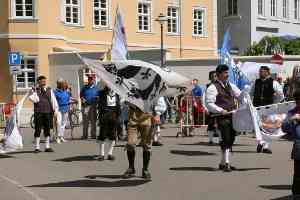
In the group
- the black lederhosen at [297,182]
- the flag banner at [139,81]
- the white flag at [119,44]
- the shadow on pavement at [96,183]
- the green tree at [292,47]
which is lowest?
the shadow on pavement at [96,183]

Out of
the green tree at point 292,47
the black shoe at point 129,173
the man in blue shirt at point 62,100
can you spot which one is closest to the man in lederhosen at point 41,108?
the man in blue shirt at point 62,100

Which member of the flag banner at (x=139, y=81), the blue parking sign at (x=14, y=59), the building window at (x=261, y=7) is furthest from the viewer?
the building window at (x=261, y=7)

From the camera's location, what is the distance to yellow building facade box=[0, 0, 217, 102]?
129 feet

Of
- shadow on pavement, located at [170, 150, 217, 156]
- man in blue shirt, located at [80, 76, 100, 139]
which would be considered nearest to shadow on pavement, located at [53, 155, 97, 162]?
shadow on pavement, located at [170, 150, 217, 156]

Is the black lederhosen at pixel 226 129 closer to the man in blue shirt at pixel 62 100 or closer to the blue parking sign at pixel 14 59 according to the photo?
the man in blue shirt at pixel 62 100

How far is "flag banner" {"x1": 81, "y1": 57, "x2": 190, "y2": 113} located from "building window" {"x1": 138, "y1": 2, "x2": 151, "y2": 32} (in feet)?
118

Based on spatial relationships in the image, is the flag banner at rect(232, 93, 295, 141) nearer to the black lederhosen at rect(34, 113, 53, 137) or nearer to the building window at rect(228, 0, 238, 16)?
the black lederhosen at rect(34, 113, 53, 137)

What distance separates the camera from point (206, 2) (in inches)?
2088

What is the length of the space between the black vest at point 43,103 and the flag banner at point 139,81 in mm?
5210

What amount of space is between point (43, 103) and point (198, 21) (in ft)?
119

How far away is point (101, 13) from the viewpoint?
4541cm

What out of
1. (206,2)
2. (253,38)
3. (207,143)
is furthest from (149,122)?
(253,38)

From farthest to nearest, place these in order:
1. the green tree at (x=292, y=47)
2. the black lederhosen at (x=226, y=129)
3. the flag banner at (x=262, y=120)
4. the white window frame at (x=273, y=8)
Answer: the white window frame at (x=273, y=8) → the green tree at (x=292, y=47) → the flag banner at (x=262, y=120) → the black lederhosen at (x=226, y=129)

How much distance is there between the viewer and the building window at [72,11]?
43156 mm
